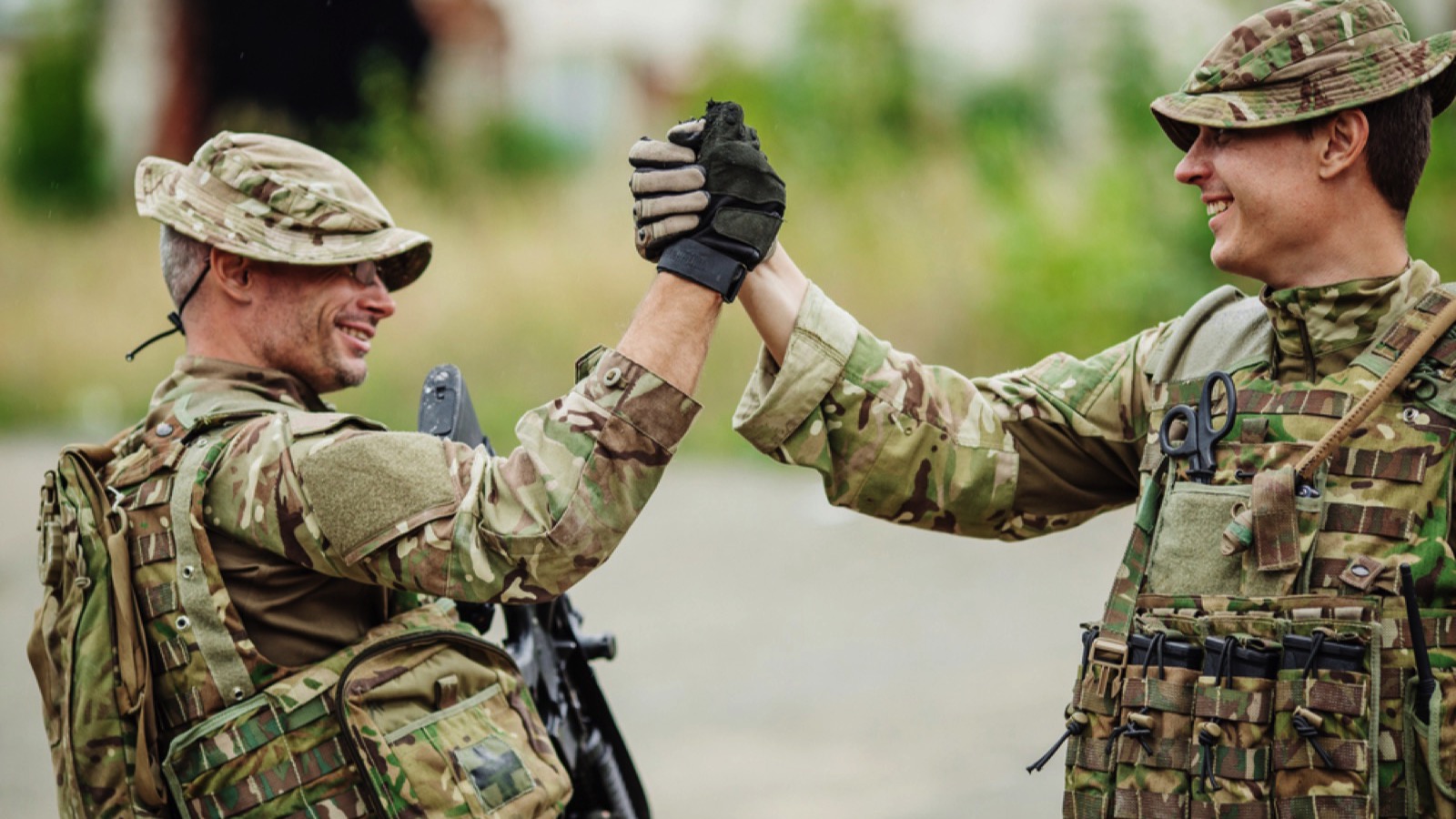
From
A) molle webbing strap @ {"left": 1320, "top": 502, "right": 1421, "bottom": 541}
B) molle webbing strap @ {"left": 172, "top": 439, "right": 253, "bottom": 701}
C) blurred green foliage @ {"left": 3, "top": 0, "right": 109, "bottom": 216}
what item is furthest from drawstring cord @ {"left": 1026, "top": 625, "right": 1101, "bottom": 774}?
blurred green foliage @ {"left": 3, "top": 0, "right": 109, "bottom": 216}

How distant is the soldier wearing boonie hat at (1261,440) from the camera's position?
2.57 meters

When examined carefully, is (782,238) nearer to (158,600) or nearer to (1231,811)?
(158,600)

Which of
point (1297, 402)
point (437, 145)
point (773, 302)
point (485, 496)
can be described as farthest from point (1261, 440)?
point (437, 145)

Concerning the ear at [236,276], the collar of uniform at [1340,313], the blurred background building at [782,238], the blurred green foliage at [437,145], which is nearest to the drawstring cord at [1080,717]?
the collar of uniform at [1340,313]

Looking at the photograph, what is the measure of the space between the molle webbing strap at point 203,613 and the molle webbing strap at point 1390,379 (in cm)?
192

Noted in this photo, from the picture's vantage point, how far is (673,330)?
279 cm

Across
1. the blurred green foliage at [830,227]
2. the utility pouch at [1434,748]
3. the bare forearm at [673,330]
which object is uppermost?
the blurred green foliage at [830,227]

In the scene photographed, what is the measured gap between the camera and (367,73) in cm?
1514

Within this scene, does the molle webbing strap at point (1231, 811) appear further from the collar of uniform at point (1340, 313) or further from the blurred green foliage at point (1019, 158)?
the blurred green foliage at point (1019, 158)

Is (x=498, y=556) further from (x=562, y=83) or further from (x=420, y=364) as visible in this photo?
(x=562, y=83)

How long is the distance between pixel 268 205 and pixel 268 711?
3.37 ft

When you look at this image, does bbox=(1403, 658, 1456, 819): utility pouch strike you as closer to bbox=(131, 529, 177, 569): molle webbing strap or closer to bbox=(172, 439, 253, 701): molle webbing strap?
bbox=(172, 439, 253, 701): molle webbing strap

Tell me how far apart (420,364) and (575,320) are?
1.26 meters

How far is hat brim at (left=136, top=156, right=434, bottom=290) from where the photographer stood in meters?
3.22
